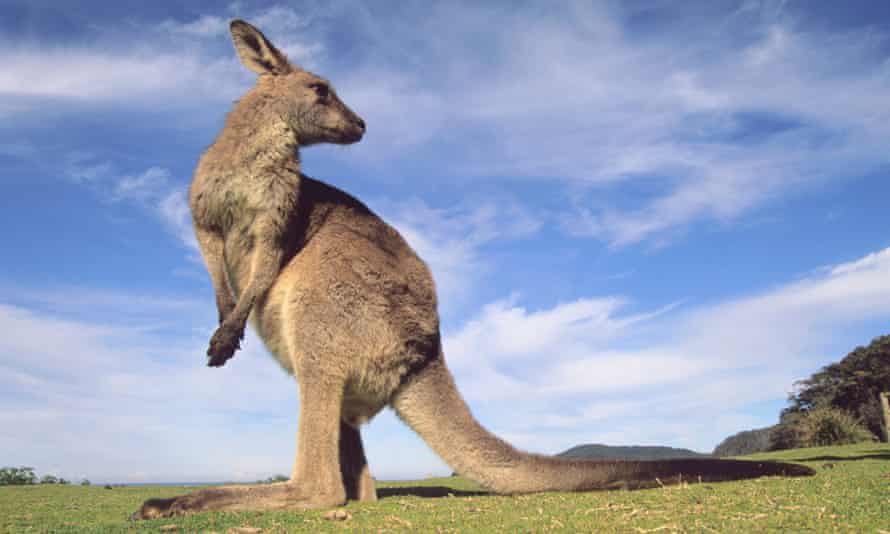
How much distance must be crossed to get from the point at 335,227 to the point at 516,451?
2.45m

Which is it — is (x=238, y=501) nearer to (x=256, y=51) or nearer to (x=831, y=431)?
(x=256, y=51)

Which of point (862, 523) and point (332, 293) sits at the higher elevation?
point (332, 293)

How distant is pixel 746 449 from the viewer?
85.7ft

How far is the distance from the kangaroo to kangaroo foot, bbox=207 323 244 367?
0.03ft

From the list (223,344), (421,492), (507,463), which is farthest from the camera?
(421,492)

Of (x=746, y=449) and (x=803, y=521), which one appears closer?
(x=803, y=521)

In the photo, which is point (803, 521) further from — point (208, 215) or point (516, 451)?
point (208, 215)

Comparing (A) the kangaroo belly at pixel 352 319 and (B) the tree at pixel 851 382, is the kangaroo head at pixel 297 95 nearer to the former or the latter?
(A) the kangaroo belly at pixel 352 319

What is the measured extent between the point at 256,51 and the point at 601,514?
17.5 ft

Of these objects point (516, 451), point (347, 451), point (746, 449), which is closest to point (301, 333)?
point (347, 451)

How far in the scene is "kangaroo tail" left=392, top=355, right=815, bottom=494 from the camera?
5.11 meters

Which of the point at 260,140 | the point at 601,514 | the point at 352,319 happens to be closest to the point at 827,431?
the point at 601,514

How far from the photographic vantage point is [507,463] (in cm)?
525

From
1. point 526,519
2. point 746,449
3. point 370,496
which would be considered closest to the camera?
point 526,519
